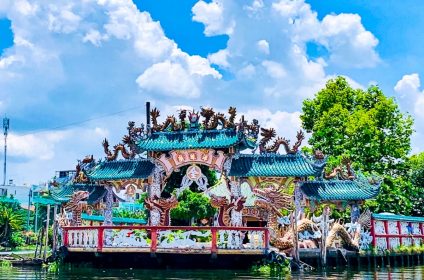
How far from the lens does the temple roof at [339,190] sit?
2473 cm

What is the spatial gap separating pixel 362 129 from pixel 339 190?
8.58 meters

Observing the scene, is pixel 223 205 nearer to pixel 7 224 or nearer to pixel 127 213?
pixel 7 224

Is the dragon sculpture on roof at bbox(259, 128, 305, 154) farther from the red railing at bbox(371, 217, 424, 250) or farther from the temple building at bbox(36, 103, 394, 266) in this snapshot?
the red railing at bbox(371, 217, 424, 250)

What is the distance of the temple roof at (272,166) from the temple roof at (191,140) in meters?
0.98

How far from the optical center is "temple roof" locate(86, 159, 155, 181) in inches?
1005

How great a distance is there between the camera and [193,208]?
3328 centimetres

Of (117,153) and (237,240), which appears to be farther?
(117,153)

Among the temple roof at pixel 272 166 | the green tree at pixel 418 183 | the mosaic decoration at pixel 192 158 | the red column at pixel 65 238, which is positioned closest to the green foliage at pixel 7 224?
the mosaic decoration at pixel 192 158

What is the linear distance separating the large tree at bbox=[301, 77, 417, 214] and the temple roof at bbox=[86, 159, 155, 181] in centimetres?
1145

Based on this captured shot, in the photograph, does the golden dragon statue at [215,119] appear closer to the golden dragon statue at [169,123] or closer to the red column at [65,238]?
the golden dragon statue at [169,123]

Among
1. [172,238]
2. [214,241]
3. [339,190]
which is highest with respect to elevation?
[339,190]

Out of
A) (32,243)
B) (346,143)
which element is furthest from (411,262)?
(32,243)

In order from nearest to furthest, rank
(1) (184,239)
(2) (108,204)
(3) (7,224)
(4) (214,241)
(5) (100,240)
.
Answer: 1. (4) (214,241)
2. (1) (184,239)
3. (5) (100,240)
4. (2) (108,204)
5. (3) (7,224)

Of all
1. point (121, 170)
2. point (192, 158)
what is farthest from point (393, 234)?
point (121, 170)
